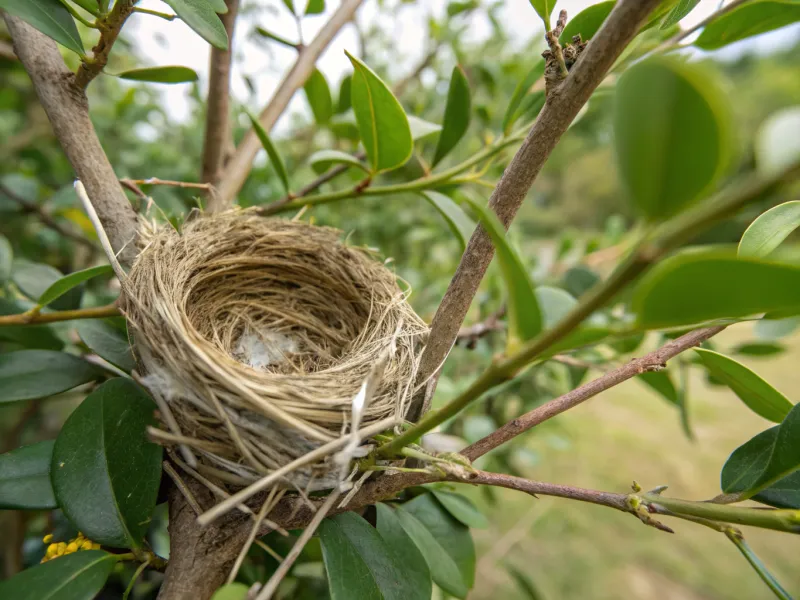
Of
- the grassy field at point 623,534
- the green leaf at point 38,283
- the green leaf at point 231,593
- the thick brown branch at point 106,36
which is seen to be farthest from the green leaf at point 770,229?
the grassy field at point 623,534

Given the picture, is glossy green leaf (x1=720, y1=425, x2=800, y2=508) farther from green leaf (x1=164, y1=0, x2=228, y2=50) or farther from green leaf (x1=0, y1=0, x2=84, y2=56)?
green leaf (x1=0, y1=0, x2=84, y2=56)

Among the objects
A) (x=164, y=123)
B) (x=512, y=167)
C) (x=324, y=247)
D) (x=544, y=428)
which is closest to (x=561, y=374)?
(x=544, y=428)

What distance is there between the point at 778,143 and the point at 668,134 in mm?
33

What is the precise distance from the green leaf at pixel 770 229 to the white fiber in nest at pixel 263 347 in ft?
1.92

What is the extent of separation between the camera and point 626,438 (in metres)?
2.00

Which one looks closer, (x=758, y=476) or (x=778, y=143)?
(x=778, y=143)

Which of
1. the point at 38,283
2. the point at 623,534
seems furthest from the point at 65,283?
the point at 623,534

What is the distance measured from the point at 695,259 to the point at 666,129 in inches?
2.0

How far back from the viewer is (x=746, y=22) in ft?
1.32

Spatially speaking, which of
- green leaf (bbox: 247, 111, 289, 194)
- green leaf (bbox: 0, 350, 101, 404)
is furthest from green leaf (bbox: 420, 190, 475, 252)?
green leaf (bbox: 0, 350, 101, 404)

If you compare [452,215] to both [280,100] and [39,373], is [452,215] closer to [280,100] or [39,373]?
[280,100]

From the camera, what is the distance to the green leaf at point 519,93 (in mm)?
503

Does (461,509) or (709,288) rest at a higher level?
(709,288)

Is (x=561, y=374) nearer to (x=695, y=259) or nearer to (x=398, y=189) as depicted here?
(x=398, y=189)
